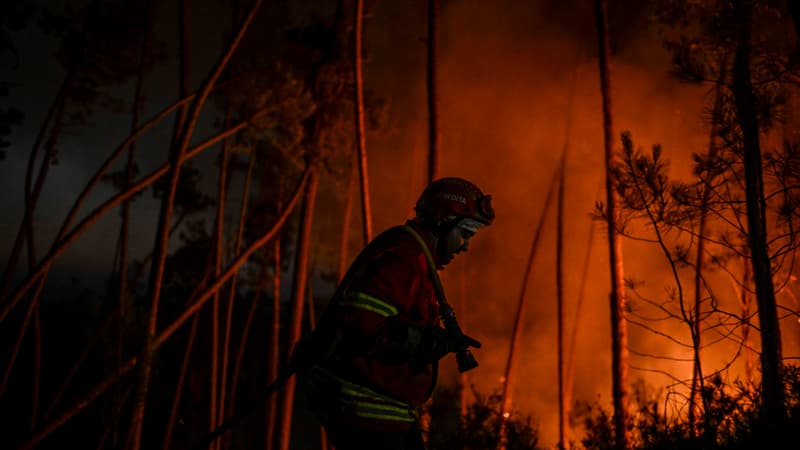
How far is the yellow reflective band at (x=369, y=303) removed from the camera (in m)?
2.36

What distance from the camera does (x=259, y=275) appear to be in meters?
18.9

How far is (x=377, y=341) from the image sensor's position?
2.37 meters

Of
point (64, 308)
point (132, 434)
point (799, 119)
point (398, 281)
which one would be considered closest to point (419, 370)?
point (398, 281)

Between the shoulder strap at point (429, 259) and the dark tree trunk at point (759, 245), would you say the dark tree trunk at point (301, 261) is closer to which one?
the dark tree trunk at point (759, 245)

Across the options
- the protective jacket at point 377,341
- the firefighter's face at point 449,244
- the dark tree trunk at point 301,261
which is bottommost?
the protective jacket at point 377,341

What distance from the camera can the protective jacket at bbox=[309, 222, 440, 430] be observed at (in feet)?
7.81

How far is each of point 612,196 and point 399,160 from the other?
1353 cm

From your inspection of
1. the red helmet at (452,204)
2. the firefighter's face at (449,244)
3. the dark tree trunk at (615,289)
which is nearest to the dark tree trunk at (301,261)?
the dark tree trunk at (615,289)

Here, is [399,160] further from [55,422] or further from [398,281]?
[398,281]

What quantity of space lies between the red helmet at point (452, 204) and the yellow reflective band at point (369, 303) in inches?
30.0

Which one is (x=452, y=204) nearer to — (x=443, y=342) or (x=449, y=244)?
(x=449, y=244)

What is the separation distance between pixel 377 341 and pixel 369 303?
166 mm

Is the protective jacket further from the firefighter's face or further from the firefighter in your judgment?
the firefighter's face

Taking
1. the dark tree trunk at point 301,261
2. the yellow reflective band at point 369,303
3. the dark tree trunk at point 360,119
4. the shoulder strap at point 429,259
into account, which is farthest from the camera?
the dark tree trunk at point 301,261
